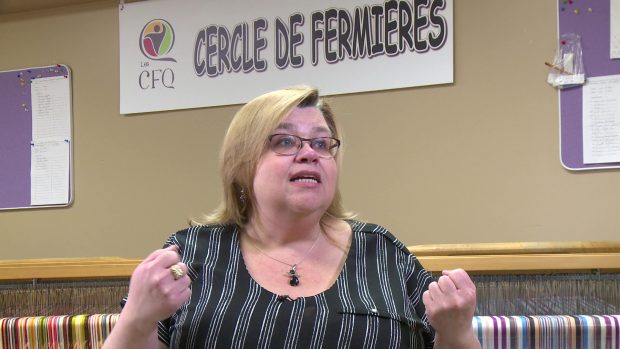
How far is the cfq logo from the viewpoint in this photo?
5.76 ft

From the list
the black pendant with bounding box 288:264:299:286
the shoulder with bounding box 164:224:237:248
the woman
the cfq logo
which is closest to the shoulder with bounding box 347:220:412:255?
the woman

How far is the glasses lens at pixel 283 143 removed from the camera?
3.17 ft

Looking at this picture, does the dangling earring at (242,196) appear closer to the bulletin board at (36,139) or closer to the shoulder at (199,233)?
the shoulder at (199,233)

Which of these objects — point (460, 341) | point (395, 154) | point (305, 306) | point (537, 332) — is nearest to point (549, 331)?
point (537, 332)

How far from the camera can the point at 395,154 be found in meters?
1.57

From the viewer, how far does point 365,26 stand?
1579 millimetres

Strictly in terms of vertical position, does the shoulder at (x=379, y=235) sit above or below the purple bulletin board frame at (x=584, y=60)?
below

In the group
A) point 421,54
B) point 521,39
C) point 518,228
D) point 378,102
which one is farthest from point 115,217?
point 521,39

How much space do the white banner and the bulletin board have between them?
0.26 meters

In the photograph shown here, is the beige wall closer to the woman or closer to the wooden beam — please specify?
the wooden beam

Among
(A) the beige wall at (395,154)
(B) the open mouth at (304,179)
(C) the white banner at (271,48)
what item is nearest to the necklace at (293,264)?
(B) the open mouth at (304,179)

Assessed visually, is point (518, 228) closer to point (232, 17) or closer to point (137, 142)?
point (232, 17)

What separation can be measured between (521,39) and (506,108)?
0.68 ft

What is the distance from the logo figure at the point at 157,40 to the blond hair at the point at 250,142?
2.79ft
